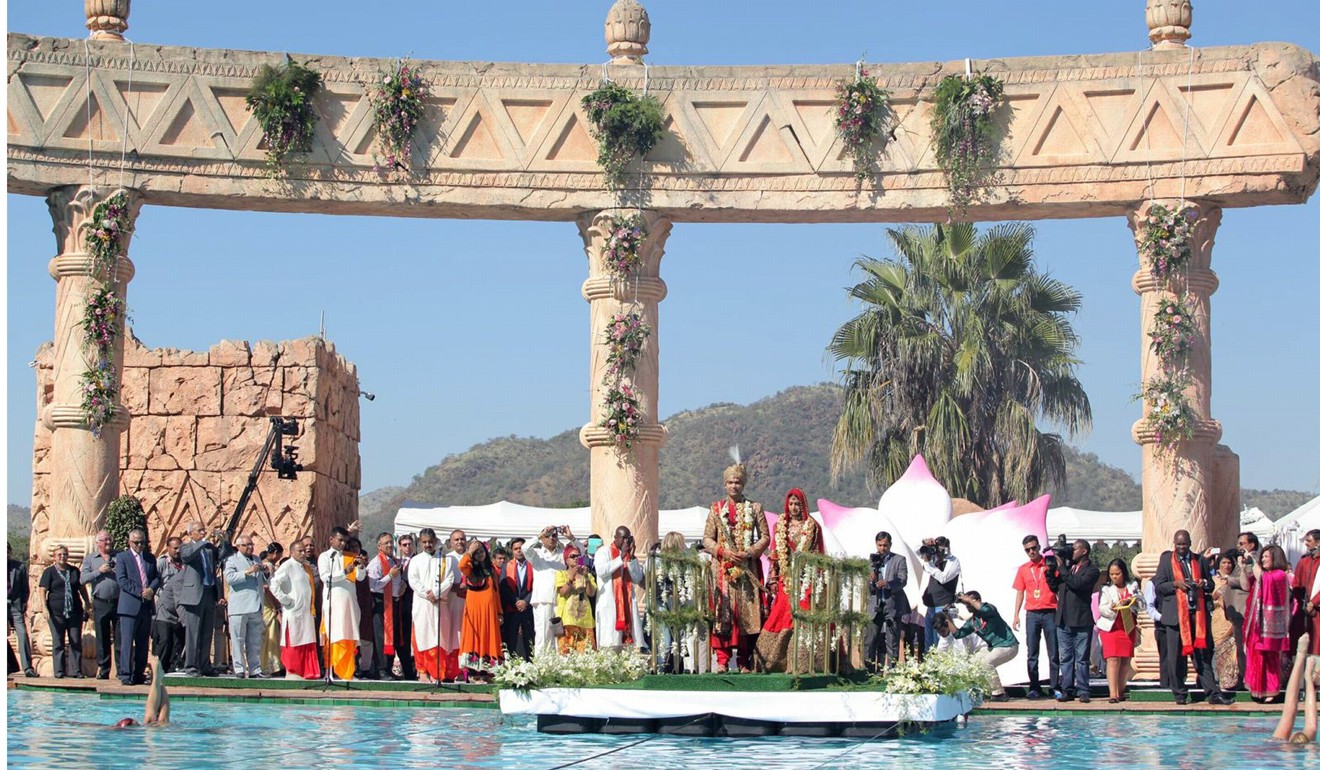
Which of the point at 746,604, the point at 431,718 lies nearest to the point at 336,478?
the point at 431,718

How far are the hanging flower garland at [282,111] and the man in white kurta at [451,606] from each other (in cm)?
442

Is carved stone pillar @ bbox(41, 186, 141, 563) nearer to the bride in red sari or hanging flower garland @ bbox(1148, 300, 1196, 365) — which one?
the bride in red sari

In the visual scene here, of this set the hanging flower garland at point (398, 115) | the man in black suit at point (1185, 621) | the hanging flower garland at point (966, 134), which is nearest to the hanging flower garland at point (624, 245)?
the hanging flower garland at point (398, 115)

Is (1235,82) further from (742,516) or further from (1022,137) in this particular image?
(742,516)

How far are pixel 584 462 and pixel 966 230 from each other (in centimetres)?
4940

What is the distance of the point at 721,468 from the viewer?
74.1 meters

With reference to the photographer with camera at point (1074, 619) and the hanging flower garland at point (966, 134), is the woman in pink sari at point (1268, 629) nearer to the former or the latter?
the photographer with camera at point (1074, 619)

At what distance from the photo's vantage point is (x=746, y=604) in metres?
13.0

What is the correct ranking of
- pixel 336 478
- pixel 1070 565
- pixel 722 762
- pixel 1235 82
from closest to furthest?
pixel 722 762
pixel 1070 565
pixel 1235 82
pixel 336 478

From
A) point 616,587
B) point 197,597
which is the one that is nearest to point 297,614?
point 197,597

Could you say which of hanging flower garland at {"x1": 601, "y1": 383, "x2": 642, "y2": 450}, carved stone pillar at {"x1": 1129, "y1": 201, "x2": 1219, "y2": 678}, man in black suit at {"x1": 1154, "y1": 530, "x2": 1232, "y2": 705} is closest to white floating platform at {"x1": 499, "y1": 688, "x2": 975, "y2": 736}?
man in black suit at {"x1": 1154, "y1": 530, "x2": 1232, "y2": 705}

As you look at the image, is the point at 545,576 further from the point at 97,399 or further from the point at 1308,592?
the point at 1308,592

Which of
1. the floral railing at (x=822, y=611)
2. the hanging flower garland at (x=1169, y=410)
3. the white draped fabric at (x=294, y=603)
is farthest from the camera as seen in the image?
the hanging flower garland at (x=1169, y=410)

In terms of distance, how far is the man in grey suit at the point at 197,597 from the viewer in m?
16.0
